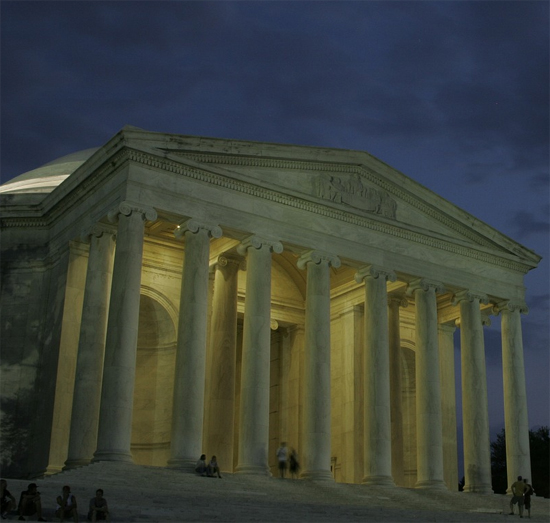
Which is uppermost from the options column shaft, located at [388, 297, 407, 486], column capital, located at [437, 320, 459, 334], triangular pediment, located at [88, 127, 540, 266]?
triangular pediment, located at [88, 127, 540, 266]

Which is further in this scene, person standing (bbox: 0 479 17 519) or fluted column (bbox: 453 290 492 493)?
fluted column (bbox: 453 290 492 493)

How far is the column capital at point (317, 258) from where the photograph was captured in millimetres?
44094

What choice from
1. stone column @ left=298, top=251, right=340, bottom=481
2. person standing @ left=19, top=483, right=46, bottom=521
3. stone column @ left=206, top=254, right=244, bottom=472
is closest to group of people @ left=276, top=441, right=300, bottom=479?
stone column @ left=298, top=251, right=340, bottom=481

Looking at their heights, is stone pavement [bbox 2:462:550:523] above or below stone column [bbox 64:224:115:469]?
below

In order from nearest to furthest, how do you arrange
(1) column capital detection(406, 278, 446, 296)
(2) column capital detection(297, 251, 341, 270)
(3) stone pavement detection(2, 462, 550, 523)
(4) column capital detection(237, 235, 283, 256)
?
1. (3) stone pavement detection(2, 462, 550, 523)
2. (4) column capital detection(237, 235, 283, 256)
3. (2) column capital detection(297, 251, 341, 270)
4. (1) column capital detection(406, 278, 446, 296)

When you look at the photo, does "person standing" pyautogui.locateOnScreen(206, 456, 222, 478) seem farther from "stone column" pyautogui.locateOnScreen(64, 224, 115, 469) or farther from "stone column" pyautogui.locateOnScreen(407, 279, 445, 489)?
"stone column" pyautogui.locateOnScreen(407, 279, 445, 489)

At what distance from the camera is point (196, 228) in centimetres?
4012

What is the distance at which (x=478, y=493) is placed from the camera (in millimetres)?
46812

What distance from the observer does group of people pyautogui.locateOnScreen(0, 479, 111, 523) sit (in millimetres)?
25734

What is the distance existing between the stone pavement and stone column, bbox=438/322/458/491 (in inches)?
404

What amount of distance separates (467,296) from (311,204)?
1214 cm

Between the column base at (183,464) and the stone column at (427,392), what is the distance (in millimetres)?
14528

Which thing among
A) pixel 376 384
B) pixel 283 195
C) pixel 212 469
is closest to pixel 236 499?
pixel 212 469

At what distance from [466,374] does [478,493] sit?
6.65m
